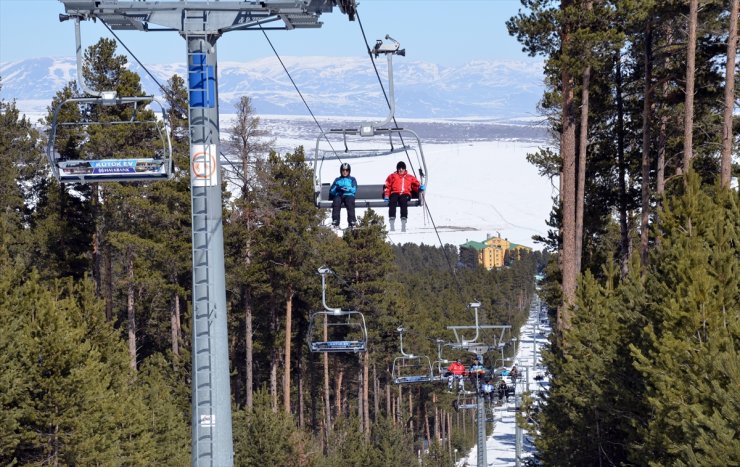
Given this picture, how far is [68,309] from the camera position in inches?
1058

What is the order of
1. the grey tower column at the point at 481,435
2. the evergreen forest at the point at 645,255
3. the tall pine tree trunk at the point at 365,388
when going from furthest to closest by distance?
the tall pine tree trunk at the point at 365,388
the grey tower column at the point at 481,435
the evergreen forest at the point at 645,255

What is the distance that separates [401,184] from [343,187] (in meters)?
0.93

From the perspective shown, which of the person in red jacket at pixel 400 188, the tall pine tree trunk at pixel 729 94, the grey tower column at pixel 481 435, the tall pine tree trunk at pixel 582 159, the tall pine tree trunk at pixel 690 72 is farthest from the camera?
the grey tower column at pixel 481 435

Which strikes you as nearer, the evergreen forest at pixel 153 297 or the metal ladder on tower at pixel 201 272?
the metal ladder on tower at pixel 201 272

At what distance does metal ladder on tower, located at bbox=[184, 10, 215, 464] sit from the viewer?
988 centimetres

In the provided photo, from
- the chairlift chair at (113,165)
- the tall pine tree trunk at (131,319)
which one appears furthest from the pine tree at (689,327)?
the tall pine tree trunk at (131,319)

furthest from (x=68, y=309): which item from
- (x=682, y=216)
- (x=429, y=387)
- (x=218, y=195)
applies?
(x=429, y=387)

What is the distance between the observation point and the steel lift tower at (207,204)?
9.90m

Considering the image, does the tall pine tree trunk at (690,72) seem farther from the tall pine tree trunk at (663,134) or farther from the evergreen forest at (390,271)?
the tall pine tree trunk at (663,134)

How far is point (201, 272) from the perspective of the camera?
A: 9.90 meters

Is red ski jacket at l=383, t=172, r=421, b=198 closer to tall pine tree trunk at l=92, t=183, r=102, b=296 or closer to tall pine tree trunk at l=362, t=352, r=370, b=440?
tall pine tree trunk at l=92, t=183, r=102, b=296

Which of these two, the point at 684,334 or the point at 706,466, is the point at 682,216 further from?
the point at 706,466

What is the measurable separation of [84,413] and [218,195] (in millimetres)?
15042

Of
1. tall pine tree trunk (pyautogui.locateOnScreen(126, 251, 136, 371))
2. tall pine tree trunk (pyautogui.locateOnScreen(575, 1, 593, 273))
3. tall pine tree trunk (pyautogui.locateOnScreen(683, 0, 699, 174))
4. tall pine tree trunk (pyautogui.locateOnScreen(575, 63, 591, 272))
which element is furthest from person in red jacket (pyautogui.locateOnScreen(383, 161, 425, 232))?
tall pine tree trunk (pyautogui.locateOnScreen(126, 251, 136, 371))
